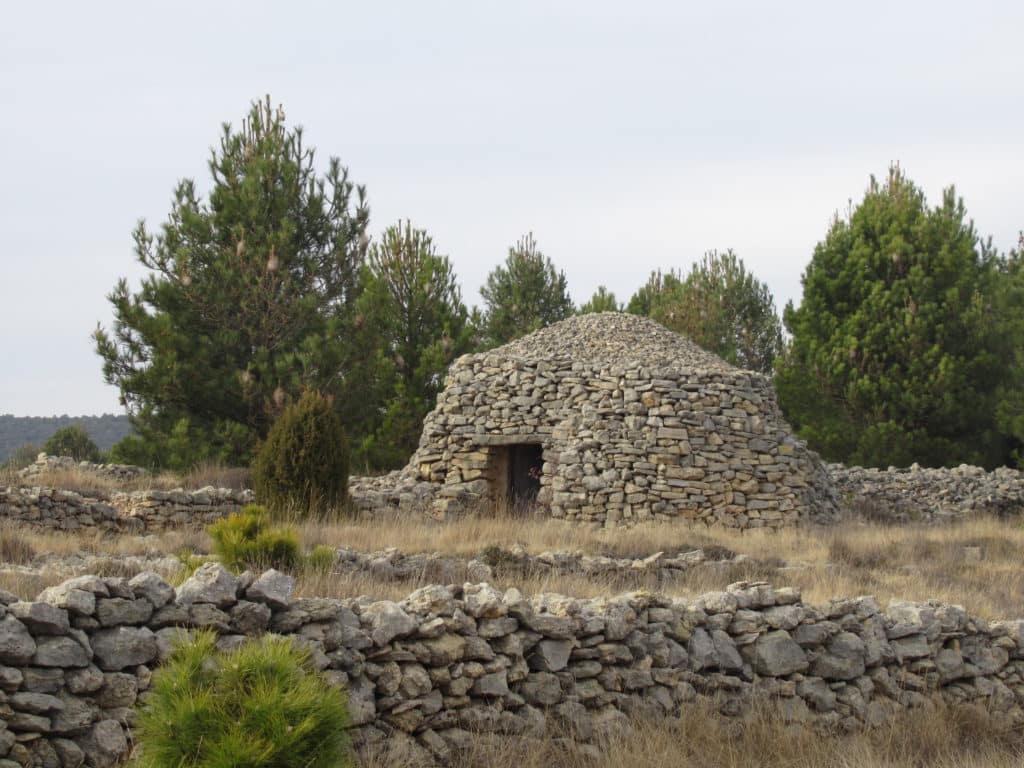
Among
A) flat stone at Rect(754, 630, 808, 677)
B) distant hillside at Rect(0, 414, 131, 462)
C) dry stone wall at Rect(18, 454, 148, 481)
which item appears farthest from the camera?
distant hillside at Rect(0, 414, 131, 462)

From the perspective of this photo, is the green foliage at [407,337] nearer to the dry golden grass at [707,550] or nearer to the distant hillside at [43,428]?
the dry golden grass at [707,550]

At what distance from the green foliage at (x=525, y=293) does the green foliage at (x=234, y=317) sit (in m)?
13.3

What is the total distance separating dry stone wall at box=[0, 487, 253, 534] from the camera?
1424cm

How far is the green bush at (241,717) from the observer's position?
13.9 ft

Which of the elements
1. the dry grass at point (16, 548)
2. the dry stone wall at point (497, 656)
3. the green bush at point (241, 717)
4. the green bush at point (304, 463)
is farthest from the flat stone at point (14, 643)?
the green bush at point (304, 463)

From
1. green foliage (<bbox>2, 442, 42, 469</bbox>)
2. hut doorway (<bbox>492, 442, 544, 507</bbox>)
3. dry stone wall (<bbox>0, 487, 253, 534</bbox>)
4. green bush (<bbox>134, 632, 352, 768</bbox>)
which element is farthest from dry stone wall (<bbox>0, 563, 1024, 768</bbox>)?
green foliage (<bbox>2, 442, 42, 469</bbox>)

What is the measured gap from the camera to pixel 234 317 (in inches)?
886

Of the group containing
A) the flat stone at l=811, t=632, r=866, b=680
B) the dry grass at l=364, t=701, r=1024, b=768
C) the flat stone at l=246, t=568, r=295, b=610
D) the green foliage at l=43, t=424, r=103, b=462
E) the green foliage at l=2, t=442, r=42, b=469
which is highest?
the green foliage at l=43, t=424, r=103, b=462

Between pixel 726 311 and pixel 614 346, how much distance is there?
20011 mm

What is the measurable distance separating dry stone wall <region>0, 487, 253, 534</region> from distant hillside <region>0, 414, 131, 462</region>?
4470 cm

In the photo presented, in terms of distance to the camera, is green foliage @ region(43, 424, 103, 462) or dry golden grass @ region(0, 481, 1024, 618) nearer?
dry golden grass @ region(0, 481, 1024, 618)

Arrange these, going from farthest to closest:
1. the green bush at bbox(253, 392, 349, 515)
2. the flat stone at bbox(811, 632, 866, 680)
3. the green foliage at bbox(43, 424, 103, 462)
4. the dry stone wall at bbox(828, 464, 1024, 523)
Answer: the green foliage at bbox(43, 424, 103, 462) < the dry stone wall at bbox(828, 464, 1024, 523) < the green bush at bbox(253, 392, 349, 515) < the flat stone at bbox(811, 632, 866, 680)

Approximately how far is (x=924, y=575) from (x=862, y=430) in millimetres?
16514

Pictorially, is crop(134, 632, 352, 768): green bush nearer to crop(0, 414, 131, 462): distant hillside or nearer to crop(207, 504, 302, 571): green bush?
crop(207, 504, 302, 571): green bush
